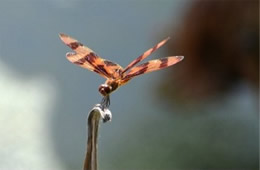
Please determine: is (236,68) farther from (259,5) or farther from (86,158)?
(86,158)

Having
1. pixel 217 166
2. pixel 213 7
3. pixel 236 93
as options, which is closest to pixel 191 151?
Answer: pixel 217 166

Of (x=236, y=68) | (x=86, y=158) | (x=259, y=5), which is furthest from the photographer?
(x=236, y=68)

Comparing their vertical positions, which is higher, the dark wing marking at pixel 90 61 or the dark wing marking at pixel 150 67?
the dark wing marking at pixel 90 61

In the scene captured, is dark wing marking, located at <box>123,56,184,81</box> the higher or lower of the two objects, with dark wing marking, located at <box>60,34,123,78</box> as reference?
lower

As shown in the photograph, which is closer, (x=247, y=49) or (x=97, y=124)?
(x=97, y=124)

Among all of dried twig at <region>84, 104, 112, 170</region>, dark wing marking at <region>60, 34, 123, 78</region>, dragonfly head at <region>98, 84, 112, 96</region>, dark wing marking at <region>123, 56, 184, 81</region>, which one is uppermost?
dark wing marking at <region>60, 34, 123, 78</region>

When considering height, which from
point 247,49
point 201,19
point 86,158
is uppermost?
point 201,19
